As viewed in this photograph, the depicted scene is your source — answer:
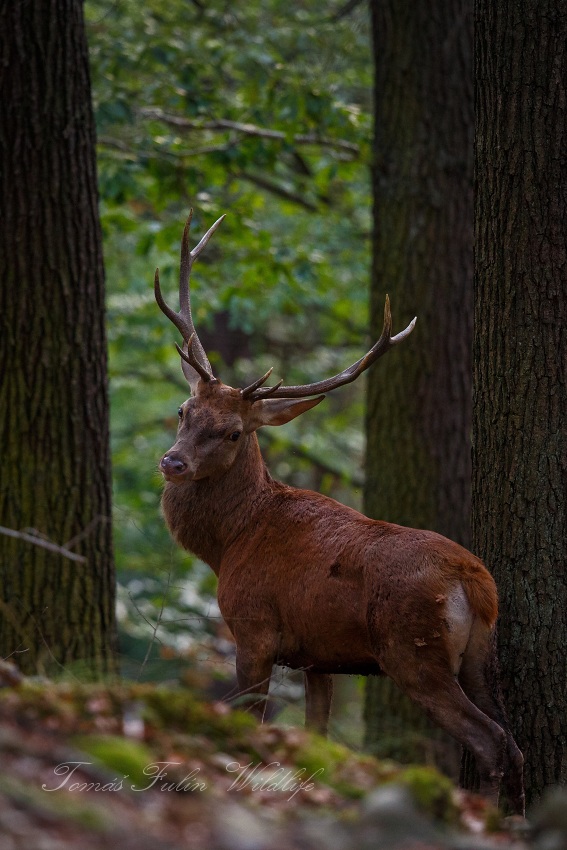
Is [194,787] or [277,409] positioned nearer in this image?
[194,787]

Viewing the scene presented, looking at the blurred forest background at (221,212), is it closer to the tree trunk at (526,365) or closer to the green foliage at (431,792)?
the tree trunk at (526,365)

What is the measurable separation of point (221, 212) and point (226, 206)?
93cm

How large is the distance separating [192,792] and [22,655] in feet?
10.2

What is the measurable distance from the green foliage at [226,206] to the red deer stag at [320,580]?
4.30 ft

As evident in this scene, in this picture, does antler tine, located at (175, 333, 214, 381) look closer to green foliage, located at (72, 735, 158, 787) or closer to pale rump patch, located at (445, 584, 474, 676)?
pale rump patch, located at (445, 584, 474, 676)

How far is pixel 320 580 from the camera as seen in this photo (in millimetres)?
5516

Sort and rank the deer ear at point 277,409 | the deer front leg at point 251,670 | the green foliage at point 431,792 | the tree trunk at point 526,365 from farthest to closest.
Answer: the deer ear at point 277,409 → the deer front leg at point 251,670 → the tree trunk at point 526,365 → the green foliage at point 431,792

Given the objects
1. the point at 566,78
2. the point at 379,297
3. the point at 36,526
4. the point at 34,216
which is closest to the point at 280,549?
the point at 36,526

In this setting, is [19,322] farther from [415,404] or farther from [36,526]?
[415,404]

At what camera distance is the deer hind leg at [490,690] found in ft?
16.5

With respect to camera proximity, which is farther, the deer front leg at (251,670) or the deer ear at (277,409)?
the deer ear at (277,409)

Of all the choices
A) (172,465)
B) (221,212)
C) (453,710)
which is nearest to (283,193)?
(221,212)

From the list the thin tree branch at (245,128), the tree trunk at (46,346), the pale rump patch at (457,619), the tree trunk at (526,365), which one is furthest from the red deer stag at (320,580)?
the thin tree branch at (245,128)

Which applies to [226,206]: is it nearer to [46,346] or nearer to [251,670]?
[46,346]
